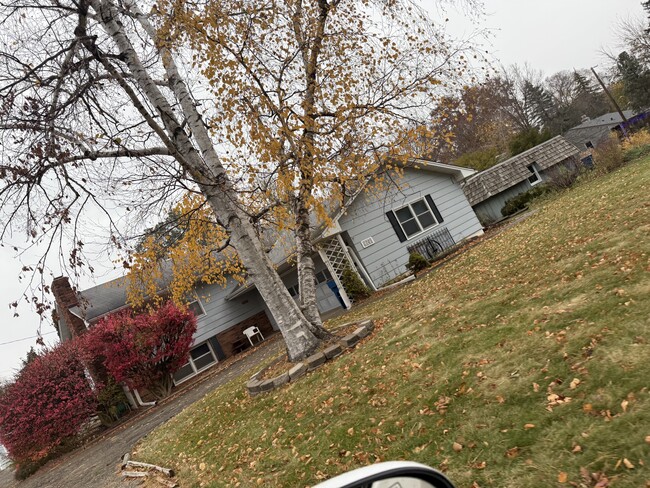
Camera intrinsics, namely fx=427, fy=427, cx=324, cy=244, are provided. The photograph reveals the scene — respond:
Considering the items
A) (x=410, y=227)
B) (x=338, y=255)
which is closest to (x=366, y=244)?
(x=338, y=255)

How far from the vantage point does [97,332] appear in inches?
658

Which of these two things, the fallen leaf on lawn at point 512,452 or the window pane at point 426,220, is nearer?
the fallen leaf on lawn at point 512,452

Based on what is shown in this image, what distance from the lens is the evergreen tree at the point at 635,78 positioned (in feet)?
147

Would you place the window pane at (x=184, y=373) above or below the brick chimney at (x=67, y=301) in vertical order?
below

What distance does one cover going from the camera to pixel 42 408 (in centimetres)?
1498

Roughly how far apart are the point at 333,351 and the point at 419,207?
1188 cm

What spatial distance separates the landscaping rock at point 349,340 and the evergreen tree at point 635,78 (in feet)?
169

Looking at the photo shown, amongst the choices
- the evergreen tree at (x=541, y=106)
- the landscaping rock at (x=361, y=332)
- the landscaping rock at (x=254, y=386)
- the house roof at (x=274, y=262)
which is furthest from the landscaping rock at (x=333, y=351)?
the evergreen tree at (x=541, y=106)

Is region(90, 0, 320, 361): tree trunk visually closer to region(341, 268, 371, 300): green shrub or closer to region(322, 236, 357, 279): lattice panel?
region(341, 268, 371, 300): green shrub

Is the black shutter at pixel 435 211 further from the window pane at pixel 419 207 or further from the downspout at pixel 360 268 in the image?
the downspout at pixel 360 268

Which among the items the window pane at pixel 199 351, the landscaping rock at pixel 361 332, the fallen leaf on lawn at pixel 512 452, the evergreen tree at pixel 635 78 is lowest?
the fallen leaf on lawn at pixel 512 452

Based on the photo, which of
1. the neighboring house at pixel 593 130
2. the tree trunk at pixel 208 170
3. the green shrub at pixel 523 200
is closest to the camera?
the tree trunk at pixel 208 170

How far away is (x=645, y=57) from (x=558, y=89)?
99.5 ft

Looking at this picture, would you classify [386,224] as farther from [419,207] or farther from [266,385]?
[266,385]
